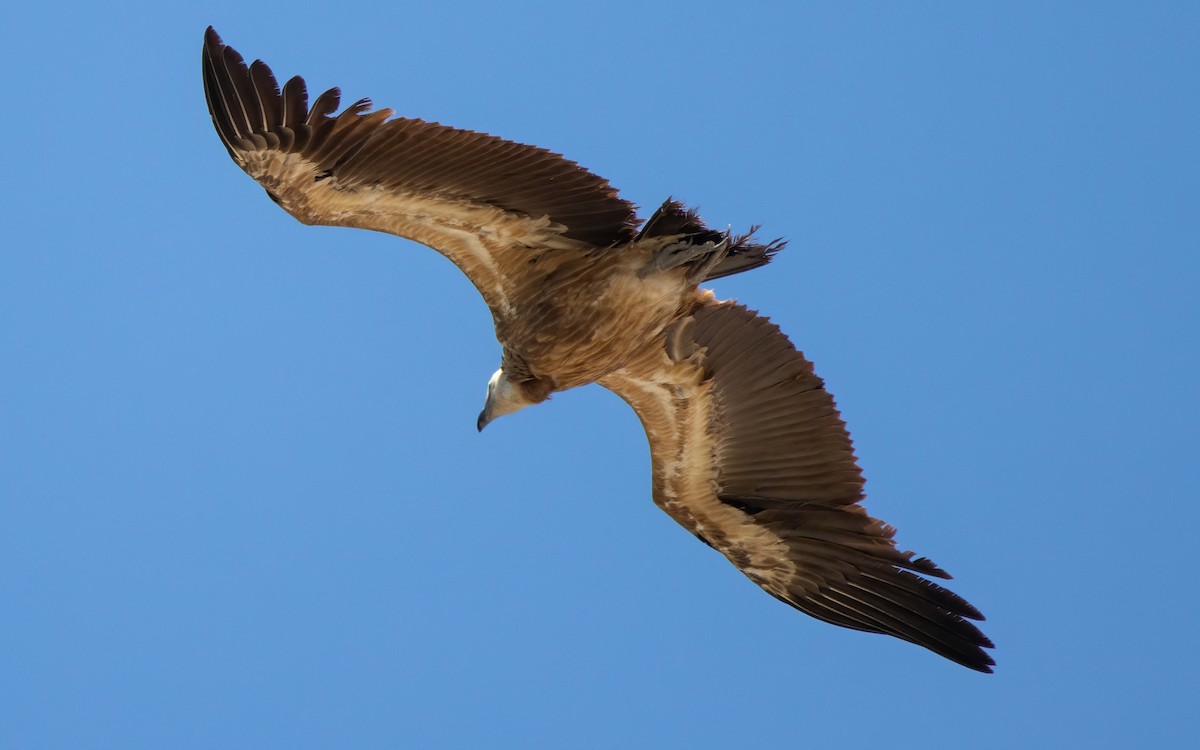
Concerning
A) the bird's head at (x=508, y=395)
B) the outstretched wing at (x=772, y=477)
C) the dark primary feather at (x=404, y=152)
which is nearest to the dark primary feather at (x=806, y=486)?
the outstretched wing at (x=772, y=477)

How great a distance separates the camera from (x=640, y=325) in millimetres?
9125

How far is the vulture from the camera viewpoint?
7.76 m

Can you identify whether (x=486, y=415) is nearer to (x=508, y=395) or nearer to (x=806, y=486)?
(x=508, y=395)

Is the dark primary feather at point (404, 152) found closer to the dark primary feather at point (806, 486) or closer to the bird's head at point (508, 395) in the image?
the bird's head at point (508, 395)

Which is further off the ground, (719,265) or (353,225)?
(719,265)

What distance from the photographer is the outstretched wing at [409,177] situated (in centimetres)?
752

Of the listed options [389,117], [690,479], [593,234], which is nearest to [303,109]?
[389,117]

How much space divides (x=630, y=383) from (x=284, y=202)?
9.14 feet

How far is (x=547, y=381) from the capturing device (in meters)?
9.32

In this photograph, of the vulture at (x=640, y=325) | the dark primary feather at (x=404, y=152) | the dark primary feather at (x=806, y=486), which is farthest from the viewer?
the dark primary feather at (x=806, y=486)

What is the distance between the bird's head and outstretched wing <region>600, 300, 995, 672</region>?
0.63 meters

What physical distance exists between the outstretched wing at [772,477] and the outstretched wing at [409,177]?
1204 millimetres

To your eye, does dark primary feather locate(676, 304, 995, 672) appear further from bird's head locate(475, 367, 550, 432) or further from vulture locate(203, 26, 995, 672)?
bird's head locate(475, 367, 550, 432)

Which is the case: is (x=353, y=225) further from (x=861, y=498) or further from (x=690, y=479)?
(x=861, y=498)
